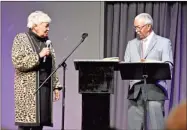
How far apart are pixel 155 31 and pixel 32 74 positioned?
2027 mm

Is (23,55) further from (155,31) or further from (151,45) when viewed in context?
(155,31)

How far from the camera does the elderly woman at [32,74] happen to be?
122 inches

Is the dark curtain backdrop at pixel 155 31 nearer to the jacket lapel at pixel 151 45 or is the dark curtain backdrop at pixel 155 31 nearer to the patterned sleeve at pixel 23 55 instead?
the jacket lapel at pixel 151 45

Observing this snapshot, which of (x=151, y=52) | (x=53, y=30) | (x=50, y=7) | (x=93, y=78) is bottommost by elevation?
(x=93, y=78)

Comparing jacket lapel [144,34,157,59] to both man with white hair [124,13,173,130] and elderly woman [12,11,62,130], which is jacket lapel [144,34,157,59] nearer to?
man with white hair [124,13,173,130]

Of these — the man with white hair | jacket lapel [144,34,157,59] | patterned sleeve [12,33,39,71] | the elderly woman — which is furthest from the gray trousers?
patterned sleeve [12,33,39,71]

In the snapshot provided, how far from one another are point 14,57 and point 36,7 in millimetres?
1887

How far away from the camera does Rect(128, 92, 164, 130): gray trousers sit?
141 inches

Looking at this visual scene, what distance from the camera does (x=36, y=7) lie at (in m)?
4.89

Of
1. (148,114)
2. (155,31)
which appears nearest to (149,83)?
(148,114)

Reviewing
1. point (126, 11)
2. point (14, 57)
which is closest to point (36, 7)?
point (126, 11)

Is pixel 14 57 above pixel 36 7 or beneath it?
beneath

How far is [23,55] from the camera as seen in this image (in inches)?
122

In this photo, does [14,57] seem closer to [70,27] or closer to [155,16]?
[70,27]
